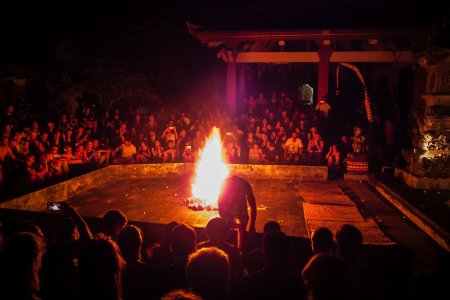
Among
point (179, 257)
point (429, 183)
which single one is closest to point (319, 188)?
point (429, 183)

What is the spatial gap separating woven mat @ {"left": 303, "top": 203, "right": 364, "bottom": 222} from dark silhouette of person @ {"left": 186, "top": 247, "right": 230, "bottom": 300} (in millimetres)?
5994

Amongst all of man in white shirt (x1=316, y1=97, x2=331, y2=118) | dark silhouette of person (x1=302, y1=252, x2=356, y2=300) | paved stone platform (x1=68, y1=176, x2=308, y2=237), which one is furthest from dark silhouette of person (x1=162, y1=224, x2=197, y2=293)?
man in white shirt (x1=316, y1=97, x2=331, y2=118)

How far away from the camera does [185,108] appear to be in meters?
22.9

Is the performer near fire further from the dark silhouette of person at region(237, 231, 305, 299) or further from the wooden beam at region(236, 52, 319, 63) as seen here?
the wooden beam at region(236, 52, 319, 63)

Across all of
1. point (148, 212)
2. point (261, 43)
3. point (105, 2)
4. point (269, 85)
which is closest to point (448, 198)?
point (148, 212)

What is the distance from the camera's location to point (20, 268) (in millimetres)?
2795

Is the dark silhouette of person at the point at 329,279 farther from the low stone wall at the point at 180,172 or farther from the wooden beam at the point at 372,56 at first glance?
the wooden beam at the point at 372,56

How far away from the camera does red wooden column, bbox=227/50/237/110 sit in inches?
695

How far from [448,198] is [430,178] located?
103 cm

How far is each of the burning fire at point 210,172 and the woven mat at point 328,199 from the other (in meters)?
2.26

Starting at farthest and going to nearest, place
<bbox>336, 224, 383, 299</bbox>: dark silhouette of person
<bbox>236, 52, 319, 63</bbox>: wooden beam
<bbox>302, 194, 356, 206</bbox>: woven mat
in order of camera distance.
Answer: <bbox>236, 52, 319, 63</bbox>: wooden beam < <bbox>302, 194, 356, 206</bbox>: woven mat < <bbox>336, 224, 383, 299</bbox>: dark silhouette of person


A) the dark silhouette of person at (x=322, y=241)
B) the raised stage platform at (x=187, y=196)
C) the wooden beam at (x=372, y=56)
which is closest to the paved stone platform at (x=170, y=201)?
the raised stage platform at (x=187, y=196)

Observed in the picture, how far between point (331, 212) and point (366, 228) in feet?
3.64

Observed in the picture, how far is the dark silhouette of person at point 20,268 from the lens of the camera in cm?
275
